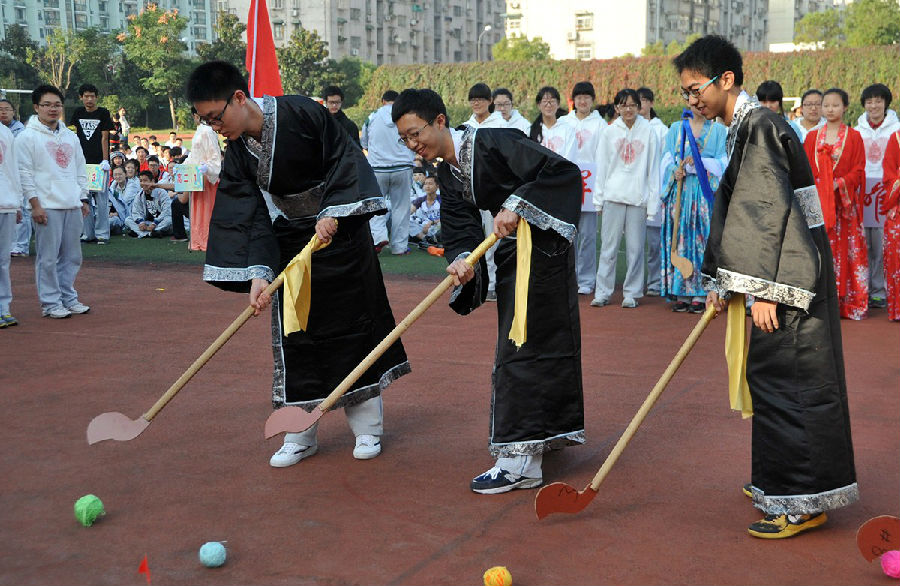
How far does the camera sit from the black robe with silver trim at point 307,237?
460 cm

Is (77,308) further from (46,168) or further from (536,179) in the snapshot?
(536,179)

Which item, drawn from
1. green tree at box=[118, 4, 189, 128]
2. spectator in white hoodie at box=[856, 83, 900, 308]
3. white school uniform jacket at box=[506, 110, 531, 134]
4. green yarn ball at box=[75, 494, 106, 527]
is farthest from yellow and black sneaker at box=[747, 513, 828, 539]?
green tree at box=[118, 4, 189, 128]

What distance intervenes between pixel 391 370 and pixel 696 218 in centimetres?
422

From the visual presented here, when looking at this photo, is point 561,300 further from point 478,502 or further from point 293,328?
point 293,328

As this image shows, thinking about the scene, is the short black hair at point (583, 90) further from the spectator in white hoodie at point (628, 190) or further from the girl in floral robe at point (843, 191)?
the girl in floral robe at point (843, 191)

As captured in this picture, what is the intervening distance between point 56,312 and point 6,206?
98 centimetres

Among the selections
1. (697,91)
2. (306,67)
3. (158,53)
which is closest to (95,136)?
(697,91)

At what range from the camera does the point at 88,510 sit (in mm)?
3975

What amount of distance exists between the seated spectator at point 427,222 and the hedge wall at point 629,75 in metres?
28.6

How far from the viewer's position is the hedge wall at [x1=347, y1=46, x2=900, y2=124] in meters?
44.1

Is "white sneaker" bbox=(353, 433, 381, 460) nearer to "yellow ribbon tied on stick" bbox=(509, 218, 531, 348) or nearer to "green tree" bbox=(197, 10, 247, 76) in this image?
"yellow ribbon tied on stick" bbox=(509, 218, 531, 348)

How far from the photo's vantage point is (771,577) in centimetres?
343

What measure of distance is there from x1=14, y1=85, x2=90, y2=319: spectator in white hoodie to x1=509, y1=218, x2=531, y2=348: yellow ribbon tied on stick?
555 cm

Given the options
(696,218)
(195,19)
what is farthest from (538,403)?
(195,19)
